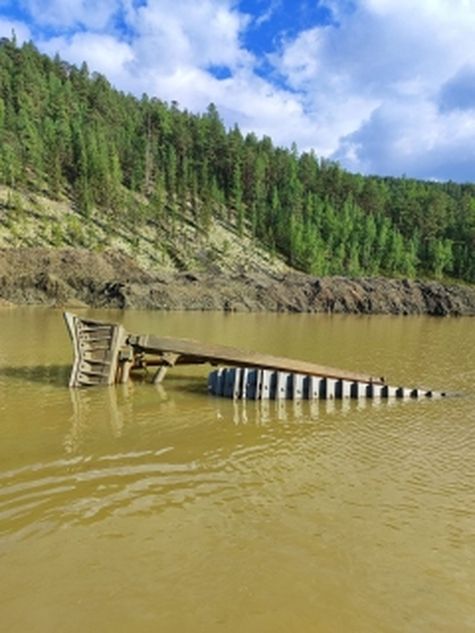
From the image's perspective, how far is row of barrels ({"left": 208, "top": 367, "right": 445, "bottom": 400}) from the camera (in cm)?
1608

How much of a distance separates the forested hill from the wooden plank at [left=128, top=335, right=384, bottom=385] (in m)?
59.5

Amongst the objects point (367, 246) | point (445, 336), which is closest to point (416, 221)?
point (367, 246)

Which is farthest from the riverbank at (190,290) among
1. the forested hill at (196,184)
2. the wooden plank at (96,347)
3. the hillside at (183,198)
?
the wooden plank at (96,347)

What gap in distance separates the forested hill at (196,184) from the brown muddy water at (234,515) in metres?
65.2

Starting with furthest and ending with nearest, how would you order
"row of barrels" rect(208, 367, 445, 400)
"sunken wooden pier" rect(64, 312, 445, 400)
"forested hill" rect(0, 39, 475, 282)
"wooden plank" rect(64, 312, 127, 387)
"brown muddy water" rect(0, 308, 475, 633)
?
"forested hill" rect(0, 39, 475, 282) < "wooden plank" rect(64, 312, 127, 387) < "sunken wooden pier" rect(64, 312, 445, 400) < "row of barrels" rect(208, 367, 445, 400) < "brown muddy water" rect(0, 308, 475, 633)

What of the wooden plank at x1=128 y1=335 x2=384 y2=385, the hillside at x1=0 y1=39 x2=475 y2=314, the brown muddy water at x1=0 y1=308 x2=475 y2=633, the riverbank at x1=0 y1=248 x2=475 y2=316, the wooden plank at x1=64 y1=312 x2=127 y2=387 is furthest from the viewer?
the hillside at x1=0 y1=39 x2=475 y2=314

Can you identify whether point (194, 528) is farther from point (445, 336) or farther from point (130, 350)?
point (445, 336)

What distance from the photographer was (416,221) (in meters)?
128

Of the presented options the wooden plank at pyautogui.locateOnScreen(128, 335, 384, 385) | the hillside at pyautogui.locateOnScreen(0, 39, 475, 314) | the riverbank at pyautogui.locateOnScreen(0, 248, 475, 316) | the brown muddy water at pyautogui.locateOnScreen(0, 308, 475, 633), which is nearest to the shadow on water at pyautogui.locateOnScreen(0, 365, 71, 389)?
the brown muddy water at pyautogui.locateOnScreen(0, 308, 475, 633)

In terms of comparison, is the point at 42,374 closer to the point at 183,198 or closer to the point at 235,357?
the point at 235,357

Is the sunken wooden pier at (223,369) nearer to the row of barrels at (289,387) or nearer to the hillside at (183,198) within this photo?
the row of barrels at (289,387)

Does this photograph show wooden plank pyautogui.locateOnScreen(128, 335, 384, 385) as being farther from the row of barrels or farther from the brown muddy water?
the brown muddy water

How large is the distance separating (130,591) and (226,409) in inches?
348

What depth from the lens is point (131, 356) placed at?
1808cm
